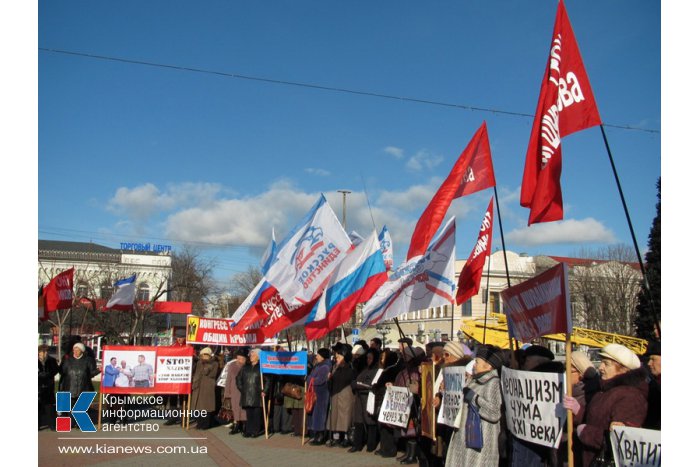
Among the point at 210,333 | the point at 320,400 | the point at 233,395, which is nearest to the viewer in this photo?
the point at 320,400

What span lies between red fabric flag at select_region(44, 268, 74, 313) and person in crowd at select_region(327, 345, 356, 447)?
32.4ft

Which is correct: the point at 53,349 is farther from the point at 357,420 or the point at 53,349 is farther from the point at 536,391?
the point at 536,391

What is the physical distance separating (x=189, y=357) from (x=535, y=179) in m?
10.2

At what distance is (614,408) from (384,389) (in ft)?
20.7

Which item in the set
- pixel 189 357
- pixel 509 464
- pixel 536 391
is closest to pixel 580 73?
pixel 536 391

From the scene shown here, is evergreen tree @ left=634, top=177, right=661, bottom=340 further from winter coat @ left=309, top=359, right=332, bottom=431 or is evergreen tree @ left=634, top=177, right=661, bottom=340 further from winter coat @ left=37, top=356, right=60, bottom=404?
winter coat @ left=37, top=356, right=60, bottom=404

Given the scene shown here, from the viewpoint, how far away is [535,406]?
258 inches

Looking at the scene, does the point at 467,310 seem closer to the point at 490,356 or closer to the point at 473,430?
the point at 490,356

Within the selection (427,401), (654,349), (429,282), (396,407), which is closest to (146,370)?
(396,407)

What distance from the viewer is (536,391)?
21.5 ft

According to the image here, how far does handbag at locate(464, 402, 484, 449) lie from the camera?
7016 mm

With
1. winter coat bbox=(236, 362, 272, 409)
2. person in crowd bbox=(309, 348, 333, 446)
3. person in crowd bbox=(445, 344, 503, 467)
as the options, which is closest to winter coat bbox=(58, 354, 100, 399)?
winter coat bbox=(236, 362, 272, 409)

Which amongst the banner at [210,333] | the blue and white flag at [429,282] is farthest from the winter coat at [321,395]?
the banner at [210,333]

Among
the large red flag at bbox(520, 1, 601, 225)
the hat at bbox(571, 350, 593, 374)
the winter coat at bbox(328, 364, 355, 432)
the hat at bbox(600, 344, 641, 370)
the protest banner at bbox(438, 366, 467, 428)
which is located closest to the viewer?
the hat at bbox(600, 344, 641, 370)
